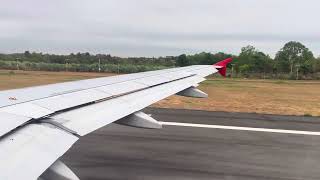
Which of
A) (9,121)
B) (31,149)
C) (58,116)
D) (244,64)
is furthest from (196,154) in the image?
(244,64)

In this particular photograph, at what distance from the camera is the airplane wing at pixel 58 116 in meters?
2.90

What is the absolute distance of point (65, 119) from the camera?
13.4 feet

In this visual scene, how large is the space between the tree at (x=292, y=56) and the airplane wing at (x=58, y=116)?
5709 centimetres

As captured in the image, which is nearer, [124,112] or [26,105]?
[26,105]

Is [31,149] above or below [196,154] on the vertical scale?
above

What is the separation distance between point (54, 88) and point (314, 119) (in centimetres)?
1058

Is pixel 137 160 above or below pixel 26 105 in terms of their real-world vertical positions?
below

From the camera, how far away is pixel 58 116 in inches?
163

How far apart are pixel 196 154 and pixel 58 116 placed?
467 centimetres

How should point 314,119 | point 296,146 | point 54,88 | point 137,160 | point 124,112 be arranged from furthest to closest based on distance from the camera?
point 314,119
point 296,146
point 137,160
point 54,88
point 124,112

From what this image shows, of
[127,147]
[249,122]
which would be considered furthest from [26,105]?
[249,122]

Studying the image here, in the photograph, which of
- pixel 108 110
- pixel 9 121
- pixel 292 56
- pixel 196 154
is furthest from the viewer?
pixel 292 56

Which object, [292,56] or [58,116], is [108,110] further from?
[292,56]

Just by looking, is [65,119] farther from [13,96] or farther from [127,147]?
[127,147]
